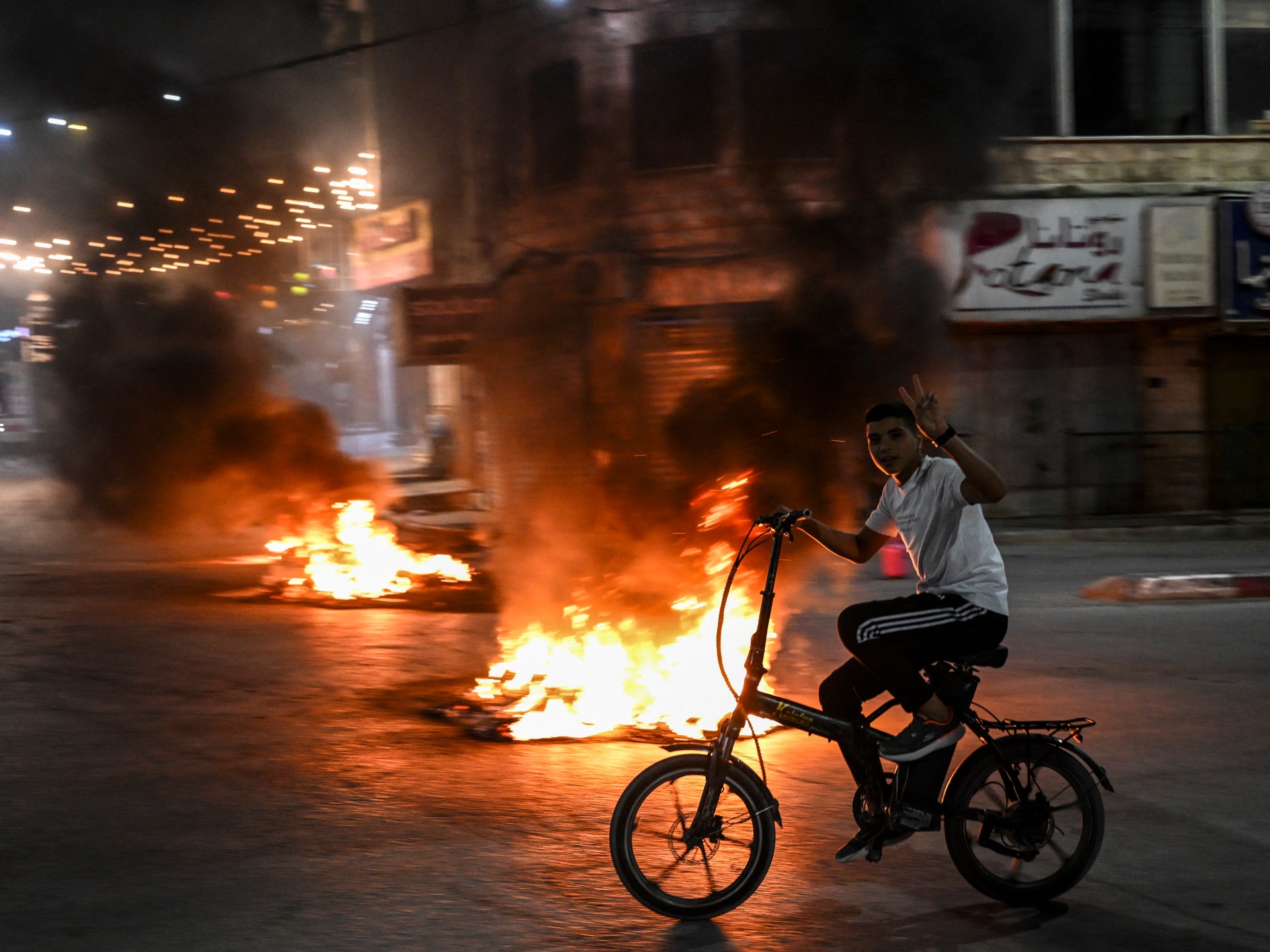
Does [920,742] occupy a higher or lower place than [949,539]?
lower

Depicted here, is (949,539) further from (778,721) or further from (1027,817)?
(1027,817)

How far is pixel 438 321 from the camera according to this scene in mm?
17500

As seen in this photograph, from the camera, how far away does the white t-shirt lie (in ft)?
12.5

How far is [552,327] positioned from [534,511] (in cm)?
246

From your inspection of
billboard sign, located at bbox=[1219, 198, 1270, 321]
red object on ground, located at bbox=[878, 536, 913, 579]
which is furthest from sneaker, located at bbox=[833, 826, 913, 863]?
billboard sign, located at bbox=[1219, 198, 1270, 321]

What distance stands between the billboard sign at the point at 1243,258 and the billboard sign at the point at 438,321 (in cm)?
1023

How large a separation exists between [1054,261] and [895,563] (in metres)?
6.44

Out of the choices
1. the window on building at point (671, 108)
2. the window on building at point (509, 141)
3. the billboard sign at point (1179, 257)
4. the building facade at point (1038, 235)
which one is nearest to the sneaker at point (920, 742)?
the building facade at point (1038, 235)

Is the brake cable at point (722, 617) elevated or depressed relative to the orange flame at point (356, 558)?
elevated

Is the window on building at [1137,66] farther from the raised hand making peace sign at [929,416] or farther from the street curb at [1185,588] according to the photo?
the raised hand making peace sign at [929,416]

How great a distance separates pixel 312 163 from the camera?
79.6ft

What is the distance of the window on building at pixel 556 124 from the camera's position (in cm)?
1559

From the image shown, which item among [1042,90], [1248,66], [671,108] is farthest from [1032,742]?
[1248,66]

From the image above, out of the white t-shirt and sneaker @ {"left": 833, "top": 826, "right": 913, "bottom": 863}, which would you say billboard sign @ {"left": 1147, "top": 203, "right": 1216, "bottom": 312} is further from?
sneaker @ {"left": 833, "top": 826, "right": 913, "bottom": 863}
